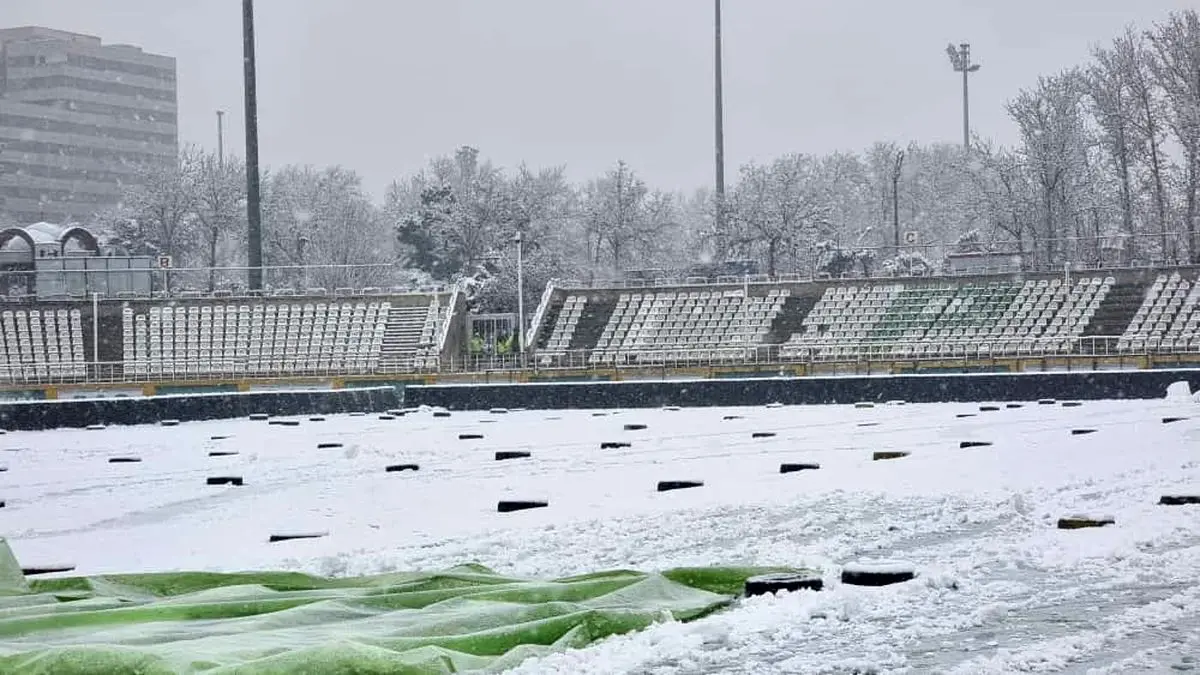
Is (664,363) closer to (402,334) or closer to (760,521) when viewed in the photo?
(402,334)

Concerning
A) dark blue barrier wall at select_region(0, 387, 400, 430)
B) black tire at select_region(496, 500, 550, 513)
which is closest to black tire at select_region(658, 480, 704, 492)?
black tire at select_region(496, 500, 550, 513)

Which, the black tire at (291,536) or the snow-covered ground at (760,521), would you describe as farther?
the black tire at (291,536)

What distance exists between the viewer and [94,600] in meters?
Answer: 8.14

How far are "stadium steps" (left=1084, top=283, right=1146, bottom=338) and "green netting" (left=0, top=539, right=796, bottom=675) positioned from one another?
40229 millimetres

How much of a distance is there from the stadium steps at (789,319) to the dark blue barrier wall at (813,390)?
18.9 metres

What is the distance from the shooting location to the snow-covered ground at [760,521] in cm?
641

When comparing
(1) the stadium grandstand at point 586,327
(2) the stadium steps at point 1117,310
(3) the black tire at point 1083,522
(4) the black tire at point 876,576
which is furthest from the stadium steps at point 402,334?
(4) the black tire at point 876,576

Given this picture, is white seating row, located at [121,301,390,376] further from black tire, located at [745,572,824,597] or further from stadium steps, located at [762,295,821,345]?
black tire, located at [745,572,824,597]

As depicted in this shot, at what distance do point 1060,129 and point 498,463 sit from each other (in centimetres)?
5346

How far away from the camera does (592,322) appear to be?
54.3 metres

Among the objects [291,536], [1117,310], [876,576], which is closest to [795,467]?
[291,536]

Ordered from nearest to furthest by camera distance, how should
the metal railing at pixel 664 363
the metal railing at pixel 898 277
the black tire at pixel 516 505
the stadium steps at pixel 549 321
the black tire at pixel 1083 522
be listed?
the black tire at pixel 1083 522
the black tire at pixel 516 505
the metal railing at pixel 664 363
the metal railing at pixel 898 277
the stadium steps at pixel 549 321

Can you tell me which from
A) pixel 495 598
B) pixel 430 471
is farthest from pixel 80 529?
pixel 495 598

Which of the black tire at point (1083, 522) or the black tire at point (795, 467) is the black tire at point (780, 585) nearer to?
the black tire at point (1083, 522)
